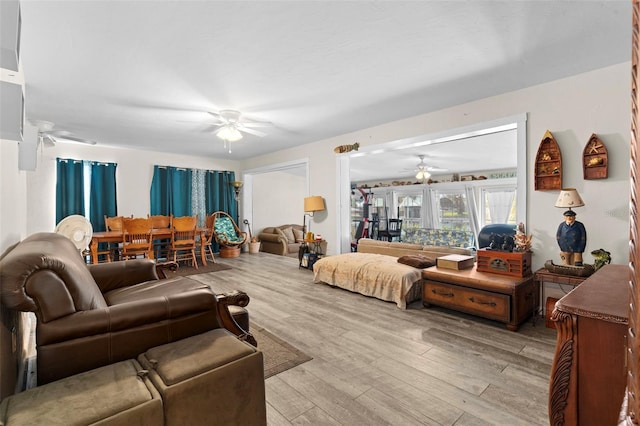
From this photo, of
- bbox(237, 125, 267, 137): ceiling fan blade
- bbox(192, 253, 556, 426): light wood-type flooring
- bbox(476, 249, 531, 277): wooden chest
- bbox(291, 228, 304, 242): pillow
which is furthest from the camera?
bbox(291, 228, 304, 242): pillow

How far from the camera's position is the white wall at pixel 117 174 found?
196 inches

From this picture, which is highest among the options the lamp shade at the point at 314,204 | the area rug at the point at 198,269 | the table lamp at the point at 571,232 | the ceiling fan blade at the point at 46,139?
the ceiling fan blade at the point at 46,139

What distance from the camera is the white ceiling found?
72.1 inches

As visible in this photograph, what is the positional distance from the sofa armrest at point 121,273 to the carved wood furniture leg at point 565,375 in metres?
2.81

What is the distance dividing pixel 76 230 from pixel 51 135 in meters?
1.68

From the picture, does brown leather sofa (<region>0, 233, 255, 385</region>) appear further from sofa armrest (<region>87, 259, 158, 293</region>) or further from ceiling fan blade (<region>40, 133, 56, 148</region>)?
ceiling fan blade (<region>40, 133, 56, 148</region>)

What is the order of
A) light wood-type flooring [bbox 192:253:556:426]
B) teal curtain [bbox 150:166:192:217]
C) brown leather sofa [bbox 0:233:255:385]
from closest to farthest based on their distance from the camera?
1. brown leather sofa [bbox 0:233:255:385]
2. light wood-type flooring [bbox 192:253:556:426]
3. teal curtain [bbox 150:166:192:217]

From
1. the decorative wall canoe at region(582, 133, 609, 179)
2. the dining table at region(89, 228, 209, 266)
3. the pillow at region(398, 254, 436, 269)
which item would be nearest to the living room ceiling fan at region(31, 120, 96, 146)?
the dining table at region(89, 228, 209, 266)

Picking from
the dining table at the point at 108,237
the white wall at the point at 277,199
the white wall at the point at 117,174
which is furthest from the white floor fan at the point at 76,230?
the white wall at the point at 277,199

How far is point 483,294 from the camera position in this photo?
2.74 meters

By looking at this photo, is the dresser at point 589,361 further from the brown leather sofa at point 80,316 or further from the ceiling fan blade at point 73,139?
the ceiling fan blade at point 73,139

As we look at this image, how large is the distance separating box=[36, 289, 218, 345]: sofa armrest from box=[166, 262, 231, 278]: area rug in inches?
143

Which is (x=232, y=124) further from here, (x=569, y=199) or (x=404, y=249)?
(x=569, y=199)

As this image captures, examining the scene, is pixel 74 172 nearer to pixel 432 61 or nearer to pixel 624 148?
pixel 432 61
